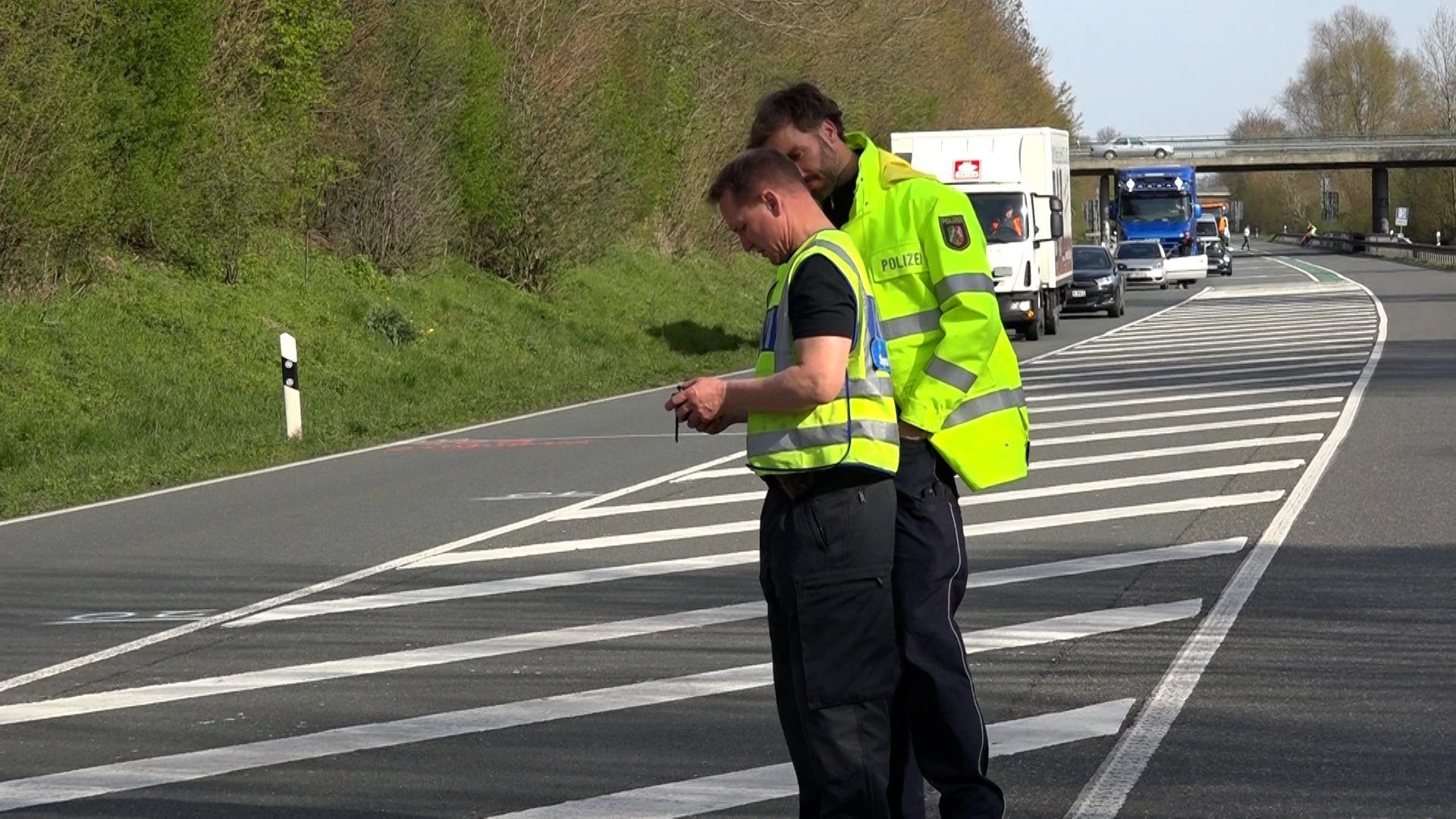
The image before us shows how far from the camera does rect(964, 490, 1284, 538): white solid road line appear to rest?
11.8m

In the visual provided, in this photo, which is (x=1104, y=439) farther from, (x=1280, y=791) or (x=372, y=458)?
(x=1280, y=791)

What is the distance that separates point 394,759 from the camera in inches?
268

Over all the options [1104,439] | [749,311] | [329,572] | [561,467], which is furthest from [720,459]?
[749,311]

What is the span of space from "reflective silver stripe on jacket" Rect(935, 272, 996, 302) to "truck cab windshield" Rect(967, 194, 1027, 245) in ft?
89.9

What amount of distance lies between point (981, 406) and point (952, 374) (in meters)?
0.15

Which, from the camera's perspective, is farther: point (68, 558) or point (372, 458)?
point (372, 458)

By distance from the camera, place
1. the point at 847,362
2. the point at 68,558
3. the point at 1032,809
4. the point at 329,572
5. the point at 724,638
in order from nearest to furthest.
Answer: the point at 847,362, the point at 1032,809, the point at 724,638, the point at 329,572, the point at 68,558

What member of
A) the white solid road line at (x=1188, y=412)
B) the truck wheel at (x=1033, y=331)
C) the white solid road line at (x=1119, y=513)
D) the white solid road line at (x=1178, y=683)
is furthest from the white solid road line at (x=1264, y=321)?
the white solid road line at (x=1178, y=683)

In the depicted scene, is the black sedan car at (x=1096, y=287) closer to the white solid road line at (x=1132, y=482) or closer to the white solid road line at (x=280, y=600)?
the white solid road line at (x=1132, y=482)

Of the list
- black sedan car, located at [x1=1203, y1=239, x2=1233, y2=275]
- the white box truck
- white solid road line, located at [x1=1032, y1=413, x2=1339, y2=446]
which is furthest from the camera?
black sedan car, located at [x1=1203, y1=239, x2=1233, y2=275]

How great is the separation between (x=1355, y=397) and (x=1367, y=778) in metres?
14.1

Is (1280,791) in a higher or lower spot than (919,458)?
lower

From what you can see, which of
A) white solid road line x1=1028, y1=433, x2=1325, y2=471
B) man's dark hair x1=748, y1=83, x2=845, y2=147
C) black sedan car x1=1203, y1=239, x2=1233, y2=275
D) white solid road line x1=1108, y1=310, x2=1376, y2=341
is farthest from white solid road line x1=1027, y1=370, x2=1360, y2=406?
black sedan car x1=1203, y1=239, x2=1233, y2=275

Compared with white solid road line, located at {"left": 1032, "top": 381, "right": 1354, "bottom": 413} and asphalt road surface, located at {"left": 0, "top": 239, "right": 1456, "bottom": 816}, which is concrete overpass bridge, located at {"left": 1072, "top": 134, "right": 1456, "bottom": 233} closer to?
white solid road line, located at {"left": 1032, "top": 381, "right": 1354, "bottom": 413}
